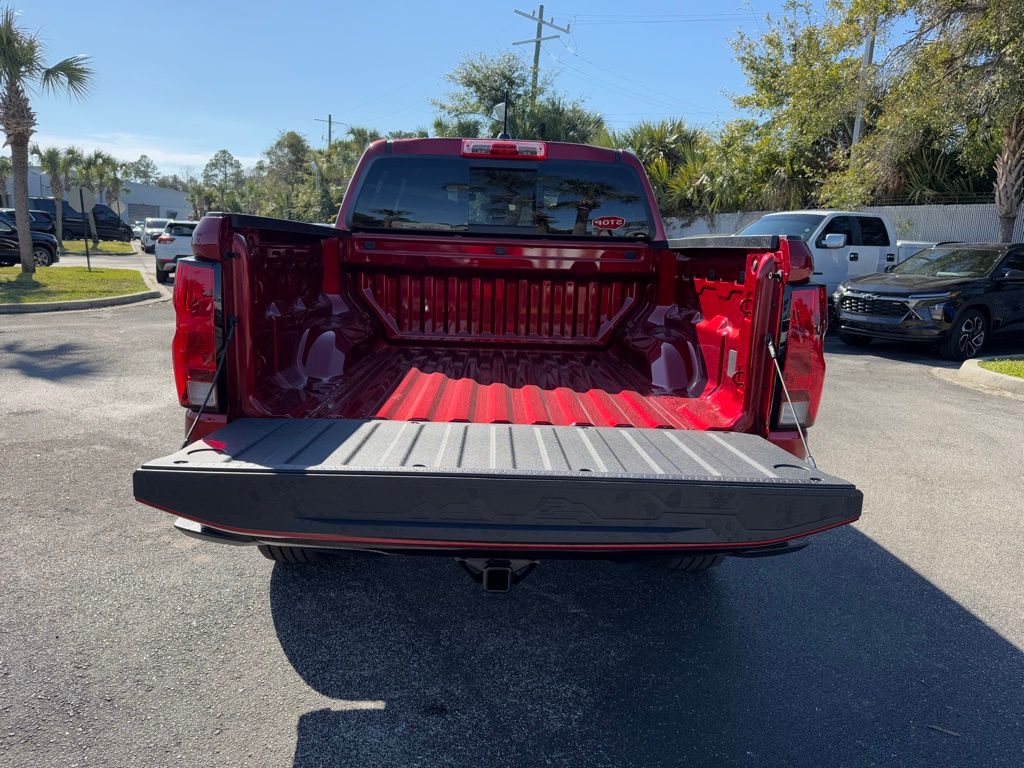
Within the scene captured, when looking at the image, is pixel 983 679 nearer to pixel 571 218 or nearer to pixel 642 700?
pixel 642 700

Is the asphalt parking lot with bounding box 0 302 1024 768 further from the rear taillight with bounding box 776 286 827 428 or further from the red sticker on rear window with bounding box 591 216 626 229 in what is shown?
the red sticker on rear window with bounding box 591 216 626 229

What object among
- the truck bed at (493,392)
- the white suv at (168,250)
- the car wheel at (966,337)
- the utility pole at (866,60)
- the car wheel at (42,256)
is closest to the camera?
the truck bed at (493,392)

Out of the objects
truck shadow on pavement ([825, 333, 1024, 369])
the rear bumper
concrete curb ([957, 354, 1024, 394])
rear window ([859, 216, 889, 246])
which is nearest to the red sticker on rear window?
concrete curb ([957, 354, 1024, 394])

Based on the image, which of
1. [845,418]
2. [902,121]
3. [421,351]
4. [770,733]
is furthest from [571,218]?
[902,121]

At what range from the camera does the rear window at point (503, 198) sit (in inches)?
172

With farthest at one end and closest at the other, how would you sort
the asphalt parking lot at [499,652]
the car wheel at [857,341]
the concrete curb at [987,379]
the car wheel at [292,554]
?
the car wheel at [857,341] < the concrete curb at [987,379] < the car wheel at [292,554] < the asphalt parking lot at [499,652]

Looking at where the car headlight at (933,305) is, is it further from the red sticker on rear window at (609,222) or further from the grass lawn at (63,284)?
the grass lawn at (63,284)

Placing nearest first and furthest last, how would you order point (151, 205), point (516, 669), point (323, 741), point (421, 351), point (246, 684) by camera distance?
point (323, 741) < point (246, 684) < point (516, 669) < point (421, 351) < point (151, 205)

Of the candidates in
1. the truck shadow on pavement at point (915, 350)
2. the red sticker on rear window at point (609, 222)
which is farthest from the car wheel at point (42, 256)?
the red sticker on rear window at point (609, 222)

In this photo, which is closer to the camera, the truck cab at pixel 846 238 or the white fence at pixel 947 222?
the truck cab at pixel 846 238

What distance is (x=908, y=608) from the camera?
351 cm

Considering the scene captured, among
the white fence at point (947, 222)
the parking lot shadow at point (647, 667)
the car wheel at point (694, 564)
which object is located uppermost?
the white fence at point (947, 222)

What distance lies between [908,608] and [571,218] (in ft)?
9.06

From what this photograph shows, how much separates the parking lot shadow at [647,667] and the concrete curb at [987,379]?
6040mm
